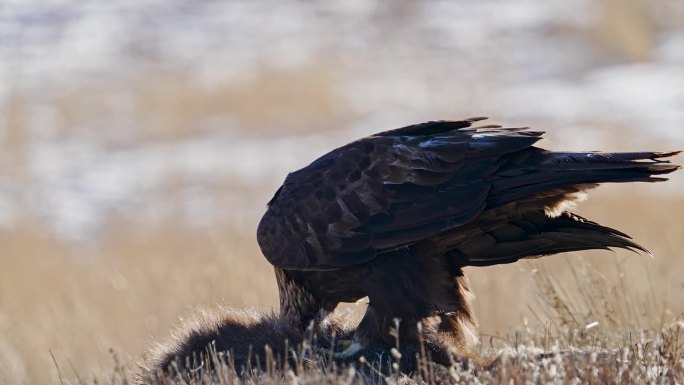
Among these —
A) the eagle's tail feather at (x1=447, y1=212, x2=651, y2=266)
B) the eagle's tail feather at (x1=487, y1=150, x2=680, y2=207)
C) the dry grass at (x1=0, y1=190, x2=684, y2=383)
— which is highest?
the eagle's tail feather at (x1=487, y1=150, x2=680, y2=207)

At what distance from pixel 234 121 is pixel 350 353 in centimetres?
2019

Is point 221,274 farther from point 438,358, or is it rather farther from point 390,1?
point 390,1

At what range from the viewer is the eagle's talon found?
6.12 m

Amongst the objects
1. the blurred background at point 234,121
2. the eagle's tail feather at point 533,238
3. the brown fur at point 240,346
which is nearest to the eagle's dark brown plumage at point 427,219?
the eagle's tail feather at point 533,238

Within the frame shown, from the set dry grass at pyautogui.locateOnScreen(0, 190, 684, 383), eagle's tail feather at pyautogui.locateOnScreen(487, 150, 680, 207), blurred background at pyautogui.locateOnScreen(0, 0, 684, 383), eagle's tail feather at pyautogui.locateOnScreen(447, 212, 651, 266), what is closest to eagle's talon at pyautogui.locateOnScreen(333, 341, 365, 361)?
eagle's tail feather at pyautogui.locateOnScreen(447, 212, 651, 266)

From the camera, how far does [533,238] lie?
617 centimetres

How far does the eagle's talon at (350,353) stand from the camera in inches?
241

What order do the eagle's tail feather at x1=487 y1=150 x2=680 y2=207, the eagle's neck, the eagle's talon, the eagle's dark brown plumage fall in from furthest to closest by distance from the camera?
the eagle's neck → the eagle's talon → the eagle's dark brown plumage → the eagle's tail feather at x1=487 y1=150 x2=680 y2=207

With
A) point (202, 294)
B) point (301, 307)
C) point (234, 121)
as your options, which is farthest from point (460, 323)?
point (234, 121)

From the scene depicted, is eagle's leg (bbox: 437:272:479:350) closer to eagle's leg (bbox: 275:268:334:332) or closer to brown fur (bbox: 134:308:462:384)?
brown fur (bbox: 134:308:462:384)

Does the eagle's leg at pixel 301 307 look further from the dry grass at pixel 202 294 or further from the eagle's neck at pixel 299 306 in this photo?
the dry grass at pixel 202 294

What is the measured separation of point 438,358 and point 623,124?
1794cm

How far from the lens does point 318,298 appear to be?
653cm

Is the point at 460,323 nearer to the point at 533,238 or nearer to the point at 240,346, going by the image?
the point at 533,238
